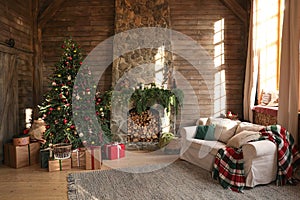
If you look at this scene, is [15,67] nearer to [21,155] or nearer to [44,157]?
[21,155]

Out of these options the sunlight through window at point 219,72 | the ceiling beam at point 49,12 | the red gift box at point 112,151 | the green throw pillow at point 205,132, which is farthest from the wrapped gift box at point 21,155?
the sunlight through window at point 219,72

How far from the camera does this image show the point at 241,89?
6102 millimetres

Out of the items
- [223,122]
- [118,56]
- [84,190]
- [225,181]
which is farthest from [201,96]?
[84,190]

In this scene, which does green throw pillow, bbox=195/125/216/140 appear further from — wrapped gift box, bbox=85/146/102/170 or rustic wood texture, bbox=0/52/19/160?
rustic wood texture, bbox=0/52/19/160

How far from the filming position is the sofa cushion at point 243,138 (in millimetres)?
3542

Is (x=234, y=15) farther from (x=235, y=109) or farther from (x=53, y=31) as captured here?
(x=53, y=31)

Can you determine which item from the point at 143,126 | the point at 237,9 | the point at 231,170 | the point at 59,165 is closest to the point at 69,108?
the point at 59,165

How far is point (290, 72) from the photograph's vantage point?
3975 millimetres

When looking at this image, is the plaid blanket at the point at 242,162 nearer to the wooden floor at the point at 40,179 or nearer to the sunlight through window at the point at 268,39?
the wooden floor at the point at 40,179

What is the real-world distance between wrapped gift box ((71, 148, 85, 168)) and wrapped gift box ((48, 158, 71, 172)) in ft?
0.30

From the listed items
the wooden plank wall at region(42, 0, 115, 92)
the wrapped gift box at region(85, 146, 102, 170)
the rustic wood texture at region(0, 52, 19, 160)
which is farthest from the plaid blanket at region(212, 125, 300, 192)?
the rustic wood texture at region(0, 52, 19, 160)

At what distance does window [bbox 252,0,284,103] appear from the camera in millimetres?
5141

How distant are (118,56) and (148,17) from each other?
43.4 inches

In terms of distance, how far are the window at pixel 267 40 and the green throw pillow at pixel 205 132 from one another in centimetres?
174
